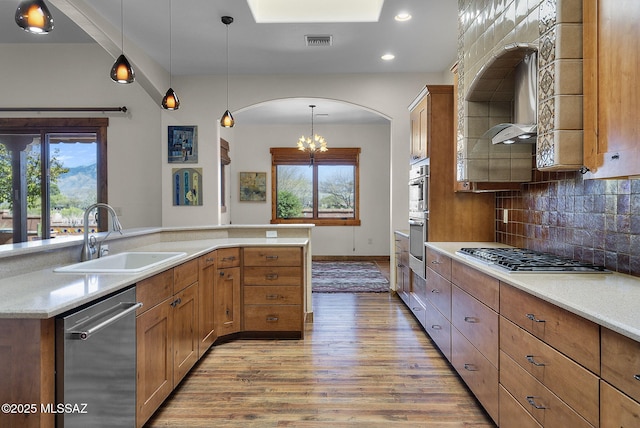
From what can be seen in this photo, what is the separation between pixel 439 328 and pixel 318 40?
9.79 feet

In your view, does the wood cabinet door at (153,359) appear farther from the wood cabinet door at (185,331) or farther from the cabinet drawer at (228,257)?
the cabinet drawer at (228,257)

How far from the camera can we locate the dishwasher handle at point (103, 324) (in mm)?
1527

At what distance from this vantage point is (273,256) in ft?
11.9

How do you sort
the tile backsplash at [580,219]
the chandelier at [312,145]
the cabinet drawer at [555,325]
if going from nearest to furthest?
the cabinet drawer at [555,325] < the tile backsplash at [580,219] < the chandelier at [312,145]

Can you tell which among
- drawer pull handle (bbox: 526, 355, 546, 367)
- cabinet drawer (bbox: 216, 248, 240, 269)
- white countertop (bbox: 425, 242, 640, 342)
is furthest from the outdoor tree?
drawer pull handle (bbox: 526, 355, 546, 367)

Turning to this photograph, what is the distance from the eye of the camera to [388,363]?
3.08 metres

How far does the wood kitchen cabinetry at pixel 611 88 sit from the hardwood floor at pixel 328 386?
1.53 metres

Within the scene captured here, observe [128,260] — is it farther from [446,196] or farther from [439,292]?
[446,196]

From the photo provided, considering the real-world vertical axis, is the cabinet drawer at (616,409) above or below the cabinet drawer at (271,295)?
above

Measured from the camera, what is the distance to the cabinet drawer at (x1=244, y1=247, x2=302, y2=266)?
362cm

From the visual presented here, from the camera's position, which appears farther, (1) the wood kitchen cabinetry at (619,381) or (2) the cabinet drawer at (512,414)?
(2) the cabinet drawer at (512,414)

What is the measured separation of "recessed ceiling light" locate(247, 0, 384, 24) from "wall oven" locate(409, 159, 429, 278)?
4.98 feet

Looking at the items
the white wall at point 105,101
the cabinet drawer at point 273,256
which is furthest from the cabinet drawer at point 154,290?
the white wall at point 105,101

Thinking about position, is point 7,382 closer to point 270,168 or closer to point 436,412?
point 436,412
